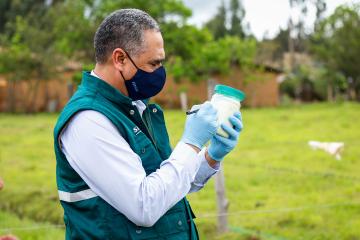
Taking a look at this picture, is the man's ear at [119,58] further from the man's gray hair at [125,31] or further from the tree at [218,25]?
the tree at [218,25]

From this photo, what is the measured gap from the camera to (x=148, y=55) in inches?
78.7

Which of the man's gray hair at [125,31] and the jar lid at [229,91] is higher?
the man's gray hair at [125,31]

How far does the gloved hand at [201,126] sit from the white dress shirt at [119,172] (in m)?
0.11

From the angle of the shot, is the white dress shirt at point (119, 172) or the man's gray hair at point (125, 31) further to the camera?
the man's gray hair at point (125, 31)

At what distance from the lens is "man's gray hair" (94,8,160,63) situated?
6.39ft

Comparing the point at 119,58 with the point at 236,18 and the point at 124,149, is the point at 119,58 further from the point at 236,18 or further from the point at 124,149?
the point at 236,18

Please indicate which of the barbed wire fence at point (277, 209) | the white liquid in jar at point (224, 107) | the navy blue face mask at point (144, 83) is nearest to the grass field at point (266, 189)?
the barbed wire fence at point (277, 209)

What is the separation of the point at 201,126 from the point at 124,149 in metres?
0.32

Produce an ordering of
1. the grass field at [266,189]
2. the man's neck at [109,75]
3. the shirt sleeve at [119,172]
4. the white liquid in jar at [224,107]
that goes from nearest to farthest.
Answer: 1. the shirt sleeve at [119,172]
2. the man's neck at [109,75]
3. the white liquid in jar at [224,107]
4. the grass field at [266,189]

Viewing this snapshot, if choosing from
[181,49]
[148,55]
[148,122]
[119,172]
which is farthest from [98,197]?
[181,49]

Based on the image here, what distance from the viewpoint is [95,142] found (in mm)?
1795

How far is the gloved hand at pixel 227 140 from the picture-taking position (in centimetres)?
216

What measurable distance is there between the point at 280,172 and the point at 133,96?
7.76m

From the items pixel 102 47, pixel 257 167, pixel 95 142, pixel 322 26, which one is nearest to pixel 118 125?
pixel 95 142
